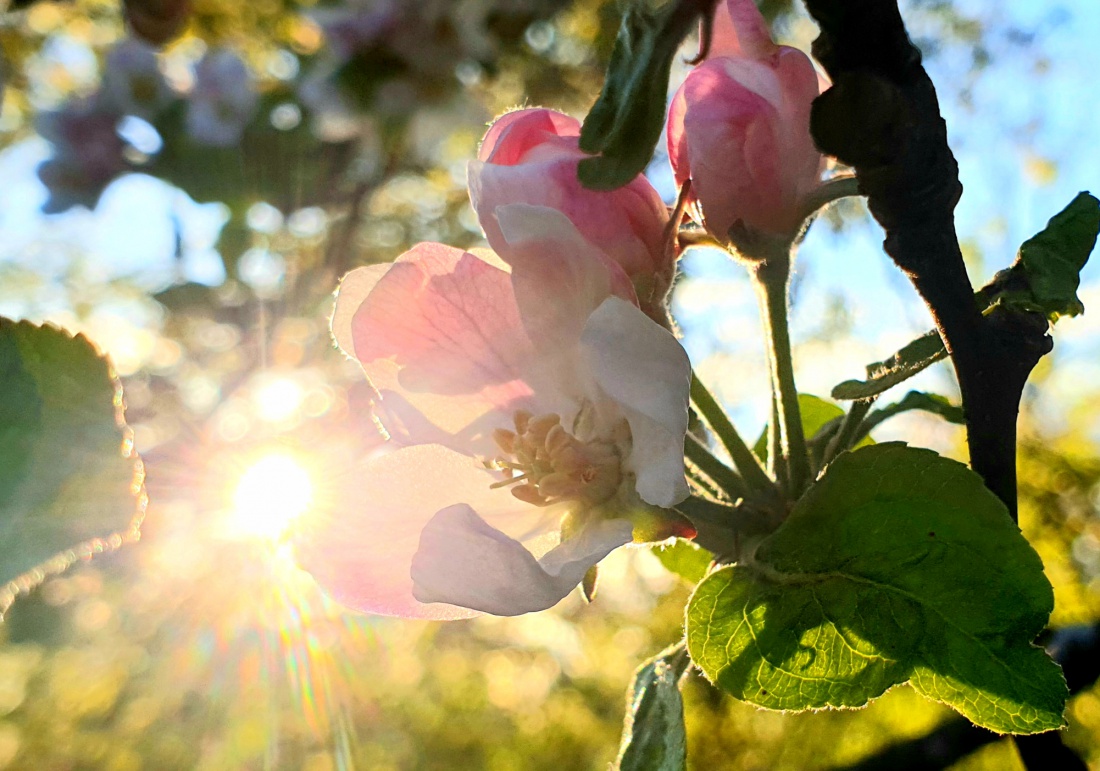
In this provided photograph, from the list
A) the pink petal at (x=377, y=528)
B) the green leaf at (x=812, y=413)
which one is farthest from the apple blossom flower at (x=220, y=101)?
the pink petal at (x=377, y=528)

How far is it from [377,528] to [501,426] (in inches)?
4.7

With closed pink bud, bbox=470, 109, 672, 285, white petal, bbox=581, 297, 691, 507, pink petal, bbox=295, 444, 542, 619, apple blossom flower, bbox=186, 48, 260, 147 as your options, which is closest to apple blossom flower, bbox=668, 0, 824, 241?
closed pink bud, bbox=470, 109, 672, 285

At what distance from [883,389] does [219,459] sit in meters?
2.02

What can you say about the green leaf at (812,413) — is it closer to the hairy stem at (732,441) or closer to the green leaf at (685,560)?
the green leaf at (685,560)

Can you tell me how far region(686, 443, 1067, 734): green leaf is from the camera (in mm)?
464

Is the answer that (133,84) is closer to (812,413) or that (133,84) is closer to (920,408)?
(812,413)

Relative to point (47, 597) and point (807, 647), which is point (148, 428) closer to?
point (47, 597)

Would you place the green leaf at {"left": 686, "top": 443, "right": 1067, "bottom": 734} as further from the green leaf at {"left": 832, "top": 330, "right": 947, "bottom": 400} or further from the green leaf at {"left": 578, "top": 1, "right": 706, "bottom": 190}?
the green leaf at {"left": 578, "top": 1, "right": 706, "bottom": 190}

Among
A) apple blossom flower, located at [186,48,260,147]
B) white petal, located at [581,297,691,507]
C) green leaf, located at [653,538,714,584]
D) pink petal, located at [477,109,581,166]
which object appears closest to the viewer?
white petal, located at [581,297,691,507]

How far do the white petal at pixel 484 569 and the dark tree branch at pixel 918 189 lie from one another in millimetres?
215

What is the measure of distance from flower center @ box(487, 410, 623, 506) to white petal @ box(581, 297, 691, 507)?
13 centimetres

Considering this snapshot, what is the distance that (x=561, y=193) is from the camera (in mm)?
513

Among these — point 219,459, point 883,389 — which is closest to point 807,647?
point 883,389

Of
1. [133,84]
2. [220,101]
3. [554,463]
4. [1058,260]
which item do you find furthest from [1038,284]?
[133,84]
